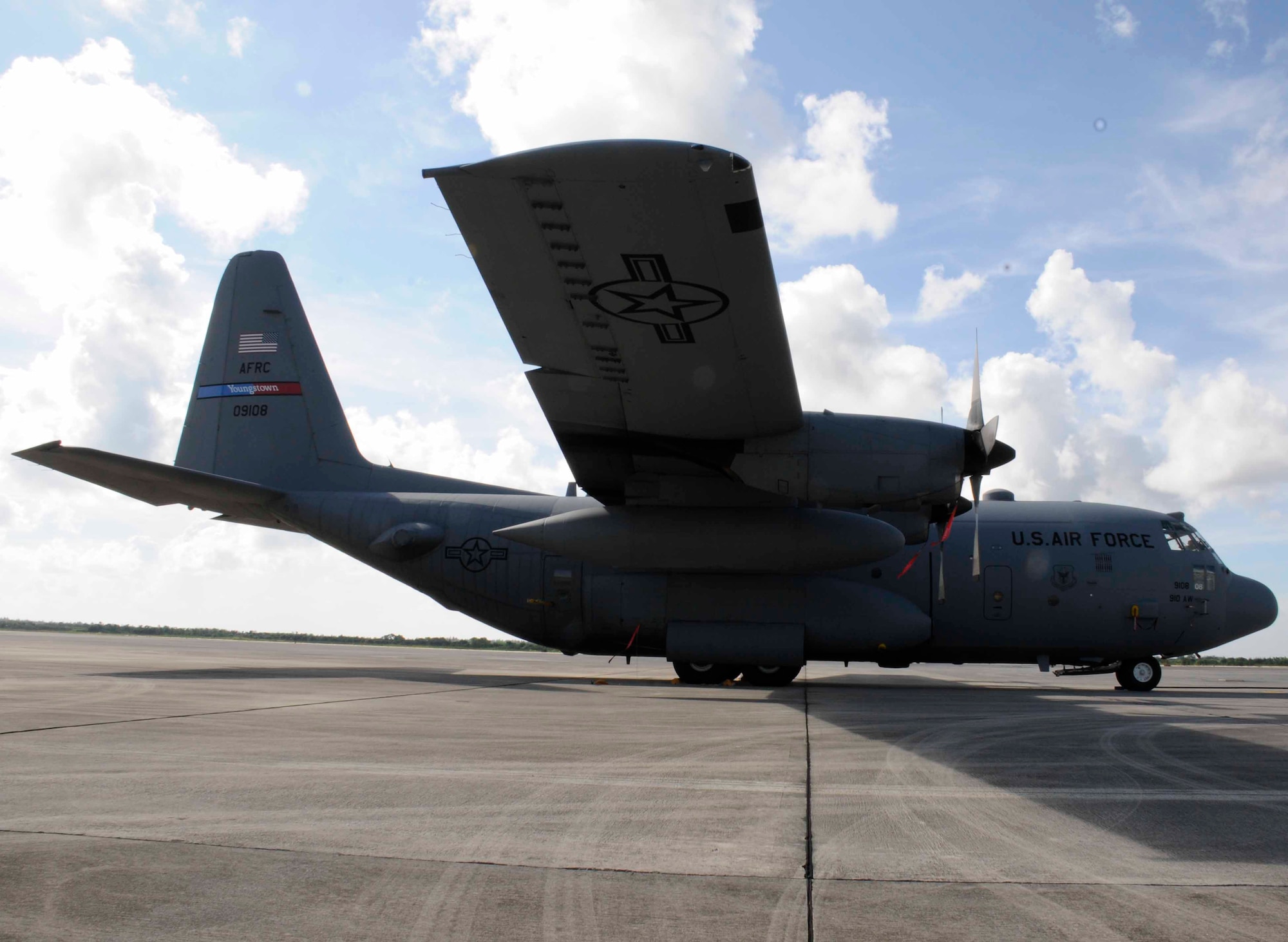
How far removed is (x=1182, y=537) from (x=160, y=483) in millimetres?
18468

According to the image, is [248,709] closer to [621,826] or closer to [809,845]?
[621,826]

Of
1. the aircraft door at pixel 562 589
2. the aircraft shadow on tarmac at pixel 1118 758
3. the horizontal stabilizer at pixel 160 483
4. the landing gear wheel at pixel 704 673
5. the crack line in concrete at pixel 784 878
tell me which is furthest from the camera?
the aircraft door at pixel 562 589

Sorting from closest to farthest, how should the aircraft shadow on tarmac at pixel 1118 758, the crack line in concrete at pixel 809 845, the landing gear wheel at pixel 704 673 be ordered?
the crack line in concrete at pixel 809 845 → the aircraft shadow on tarmac at pixel 1118 758 → the landing gear wheel at pixel 704 673

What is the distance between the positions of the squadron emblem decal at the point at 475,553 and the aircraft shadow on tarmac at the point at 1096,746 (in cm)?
215

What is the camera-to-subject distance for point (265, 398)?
1803cm

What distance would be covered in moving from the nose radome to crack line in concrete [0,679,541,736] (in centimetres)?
1298

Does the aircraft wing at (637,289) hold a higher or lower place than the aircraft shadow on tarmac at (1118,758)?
higher

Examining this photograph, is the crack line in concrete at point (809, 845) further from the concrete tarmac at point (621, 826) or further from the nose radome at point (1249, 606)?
the nose radome at point (1249, 606)

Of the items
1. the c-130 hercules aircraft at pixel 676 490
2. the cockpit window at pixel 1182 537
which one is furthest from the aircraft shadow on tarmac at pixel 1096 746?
the cockpit window at pixel 1182 537

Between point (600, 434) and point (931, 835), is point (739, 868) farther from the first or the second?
point (600, 434)

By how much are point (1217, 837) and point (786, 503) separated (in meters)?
9.10

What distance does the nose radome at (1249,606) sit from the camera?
16.1 metres

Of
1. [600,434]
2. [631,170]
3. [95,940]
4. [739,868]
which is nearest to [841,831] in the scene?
[739,868]

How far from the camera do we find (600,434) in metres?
11.8
